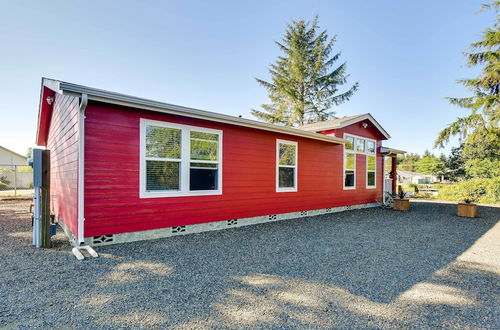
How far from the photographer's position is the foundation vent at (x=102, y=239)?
4251 mm

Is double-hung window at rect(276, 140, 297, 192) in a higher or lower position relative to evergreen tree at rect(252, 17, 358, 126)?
lower

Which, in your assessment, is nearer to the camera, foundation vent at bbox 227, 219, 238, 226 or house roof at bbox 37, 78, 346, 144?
house roof at bbox 37, 78, 346, 144

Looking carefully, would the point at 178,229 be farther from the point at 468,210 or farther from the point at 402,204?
the point at 468,210

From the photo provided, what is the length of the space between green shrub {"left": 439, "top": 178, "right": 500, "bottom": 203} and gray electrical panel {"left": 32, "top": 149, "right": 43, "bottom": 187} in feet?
55.0

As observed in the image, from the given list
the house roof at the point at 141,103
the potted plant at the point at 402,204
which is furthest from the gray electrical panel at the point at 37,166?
the potted plant at the point at 402,204

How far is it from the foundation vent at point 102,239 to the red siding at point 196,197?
0.29 feet

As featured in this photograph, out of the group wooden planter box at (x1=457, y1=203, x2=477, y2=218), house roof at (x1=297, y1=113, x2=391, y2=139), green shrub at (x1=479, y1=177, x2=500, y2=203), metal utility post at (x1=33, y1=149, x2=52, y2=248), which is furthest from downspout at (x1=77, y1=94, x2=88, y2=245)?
green shrub at (x1=479, y1=177, x2=500, y2=203)

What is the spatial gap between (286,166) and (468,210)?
6.67 m

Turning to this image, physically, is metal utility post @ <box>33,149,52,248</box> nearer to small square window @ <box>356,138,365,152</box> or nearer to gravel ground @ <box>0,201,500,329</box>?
gravel ground @ <box>0,201,500,329</box>

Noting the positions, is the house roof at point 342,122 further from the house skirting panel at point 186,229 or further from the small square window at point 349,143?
the house skirting panel at point 186,229

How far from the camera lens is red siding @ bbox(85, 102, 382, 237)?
14.0 ft

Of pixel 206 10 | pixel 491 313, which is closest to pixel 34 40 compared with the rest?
pixel 206 10

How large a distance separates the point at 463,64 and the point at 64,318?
1894 centimetres

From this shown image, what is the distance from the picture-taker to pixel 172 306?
2338 mm
